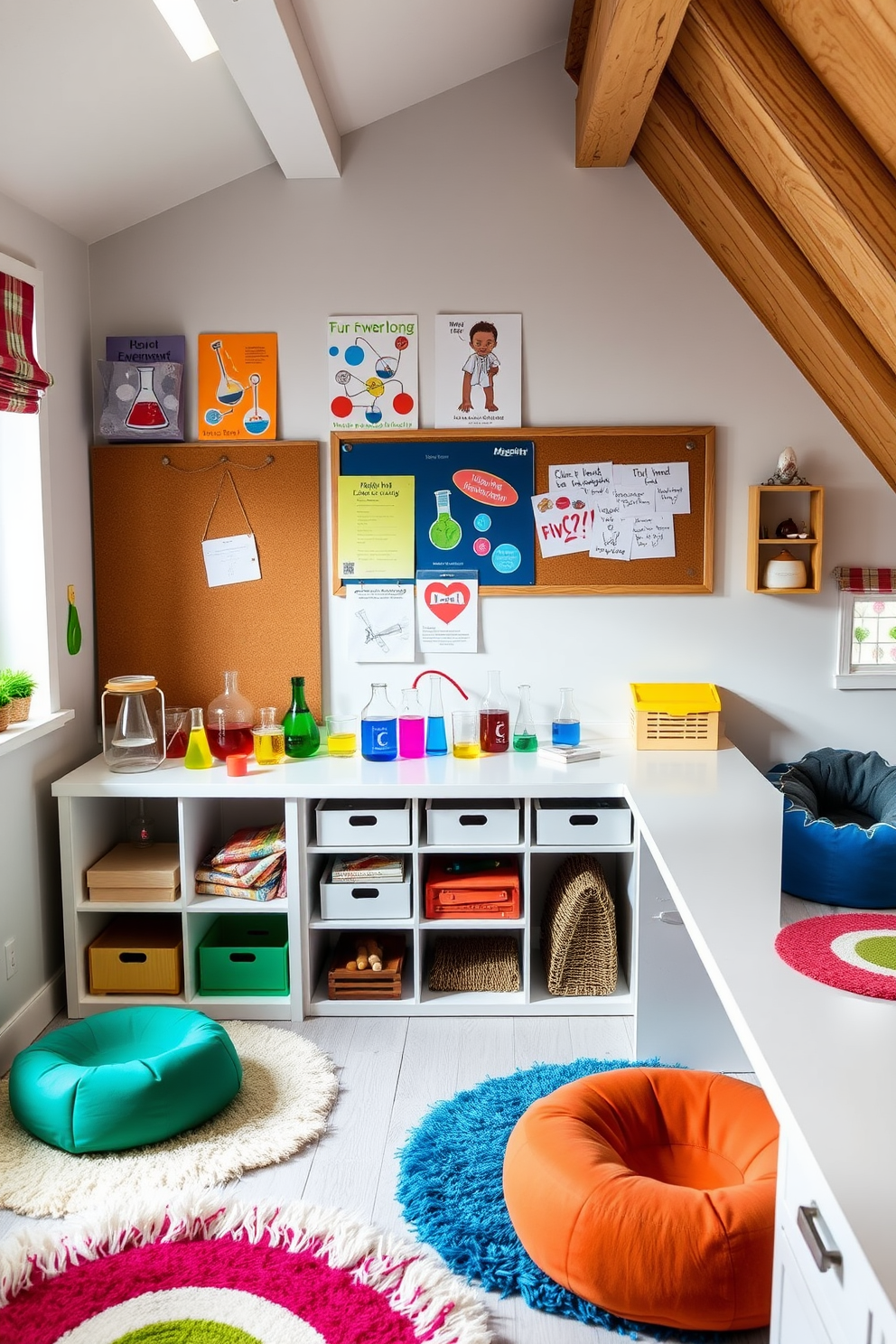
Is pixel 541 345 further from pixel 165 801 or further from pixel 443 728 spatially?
pixel 165 801

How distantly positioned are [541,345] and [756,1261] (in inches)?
99.5

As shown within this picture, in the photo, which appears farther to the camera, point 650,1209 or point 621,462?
point 621,462

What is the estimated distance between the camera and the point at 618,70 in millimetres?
2533

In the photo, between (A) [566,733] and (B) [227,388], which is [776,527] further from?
(B) [227,388]

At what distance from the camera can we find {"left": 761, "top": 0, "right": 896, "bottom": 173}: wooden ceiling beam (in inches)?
72.5

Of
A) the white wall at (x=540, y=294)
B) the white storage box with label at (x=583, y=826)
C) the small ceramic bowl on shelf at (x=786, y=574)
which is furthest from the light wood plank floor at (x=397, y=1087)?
the small ceramic bowl on shelf at (x=786, y=574)

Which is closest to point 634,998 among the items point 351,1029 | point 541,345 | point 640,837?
point 640,837

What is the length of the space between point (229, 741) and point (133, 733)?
277 millimetres

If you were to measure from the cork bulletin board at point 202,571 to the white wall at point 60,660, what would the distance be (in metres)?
0.09

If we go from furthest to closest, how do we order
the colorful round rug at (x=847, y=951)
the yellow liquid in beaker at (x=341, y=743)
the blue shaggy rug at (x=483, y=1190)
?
the yellow liquid in beaker at (x=341, y=743) < the blue shaggy rug at (x=483, y=1190) < the colorful round rug at (x=847, y=951)

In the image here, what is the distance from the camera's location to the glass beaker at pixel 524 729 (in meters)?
3.32

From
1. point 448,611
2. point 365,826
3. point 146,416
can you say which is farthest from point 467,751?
point 146,416

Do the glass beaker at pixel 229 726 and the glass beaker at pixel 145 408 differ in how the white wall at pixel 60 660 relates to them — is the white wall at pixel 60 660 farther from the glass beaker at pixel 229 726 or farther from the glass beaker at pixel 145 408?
the glass beaker at pixel 229 726

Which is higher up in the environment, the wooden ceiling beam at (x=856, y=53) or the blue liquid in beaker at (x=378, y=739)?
the wooden ceiling beam at (x=856, y=53)
